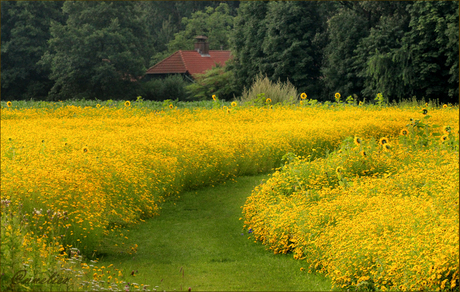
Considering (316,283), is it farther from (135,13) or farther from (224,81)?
(135,13)

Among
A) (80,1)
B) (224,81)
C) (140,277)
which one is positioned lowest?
(224,81)

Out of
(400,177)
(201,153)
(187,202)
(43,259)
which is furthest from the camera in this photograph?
(201,153)

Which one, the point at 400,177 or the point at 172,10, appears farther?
the point at 172,10

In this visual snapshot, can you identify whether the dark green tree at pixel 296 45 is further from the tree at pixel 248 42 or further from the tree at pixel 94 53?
the tree at pixel 94 53

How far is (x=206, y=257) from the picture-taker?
557 centimetres

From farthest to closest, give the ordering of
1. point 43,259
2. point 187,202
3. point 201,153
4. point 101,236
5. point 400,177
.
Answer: point 201,153
point 187,202
point 400,177
point 101,236
point 43,259

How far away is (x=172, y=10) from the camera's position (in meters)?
52.8

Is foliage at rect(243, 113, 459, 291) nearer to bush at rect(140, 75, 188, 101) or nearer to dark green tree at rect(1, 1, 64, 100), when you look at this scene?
bush at rect(140, 75, 188, 101)

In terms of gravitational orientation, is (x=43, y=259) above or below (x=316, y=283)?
above

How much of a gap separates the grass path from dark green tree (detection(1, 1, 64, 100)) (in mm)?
31077

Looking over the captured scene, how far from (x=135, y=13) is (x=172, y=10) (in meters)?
15.3

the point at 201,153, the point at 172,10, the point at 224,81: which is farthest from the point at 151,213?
the point at 172,10

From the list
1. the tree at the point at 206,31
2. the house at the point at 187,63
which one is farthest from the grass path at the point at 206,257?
the tree at the point at 206,31

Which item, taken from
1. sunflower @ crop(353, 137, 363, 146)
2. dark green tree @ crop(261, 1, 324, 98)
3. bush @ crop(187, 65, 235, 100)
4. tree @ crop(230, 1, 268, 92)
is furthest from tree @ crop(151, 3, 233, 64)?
sunflower @ crop(353, 137, 363, 146)
